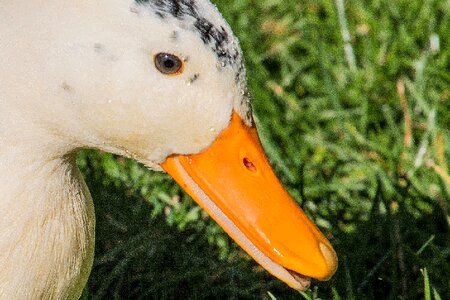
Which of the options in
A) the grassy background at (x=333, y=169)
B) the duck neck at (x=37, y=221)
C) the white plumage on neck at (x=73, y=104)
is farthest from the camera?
the grassy background at (x=333, y=169)

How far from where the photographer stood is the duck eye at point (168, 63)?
1.77m

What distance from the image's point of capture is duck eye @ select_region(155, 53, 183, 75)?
1.77 meters

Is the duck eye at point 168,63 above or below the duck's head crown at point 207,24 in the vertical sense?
below

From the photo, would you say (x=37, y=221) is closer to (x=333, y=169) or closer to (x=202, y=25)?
(x=202, y=25)

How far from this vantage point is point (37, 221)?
195 cm

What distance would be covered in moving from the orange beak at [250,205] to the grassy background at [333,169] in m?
0.39

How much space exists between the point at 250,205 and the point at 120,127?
0.96 feet

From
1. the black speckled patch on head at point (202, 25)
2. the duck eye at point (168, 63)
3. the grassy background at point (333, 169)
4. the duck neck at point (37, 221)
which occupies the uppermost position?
the black speckled patch on head at point (202, 25)

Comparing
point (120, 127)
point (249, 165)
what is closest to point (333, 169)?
point (249, 165)

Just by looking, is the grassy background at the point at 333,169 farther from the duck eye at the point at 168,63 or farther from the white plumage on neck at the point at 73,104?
the duck eye at the point at 168,63

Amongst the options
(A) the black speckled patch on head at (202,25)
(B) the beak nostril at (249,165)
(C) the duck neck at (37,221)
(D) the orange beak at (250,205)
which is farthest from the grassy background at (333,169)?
(A) the black speckled patch on head at (202,25)

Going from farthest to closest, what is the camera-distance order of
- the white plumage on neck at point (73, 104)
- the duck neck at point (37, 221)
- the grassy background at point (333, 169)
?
the grassy background at point (333, 169) < the duck neck at point (37, 221) < the white plumage on neck at point (73, 104)

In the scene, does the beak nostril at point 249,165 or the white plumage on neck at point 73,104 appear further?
the beak nostril at point 249,165

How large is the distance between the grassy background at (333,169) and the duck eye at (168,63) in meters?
0.80
